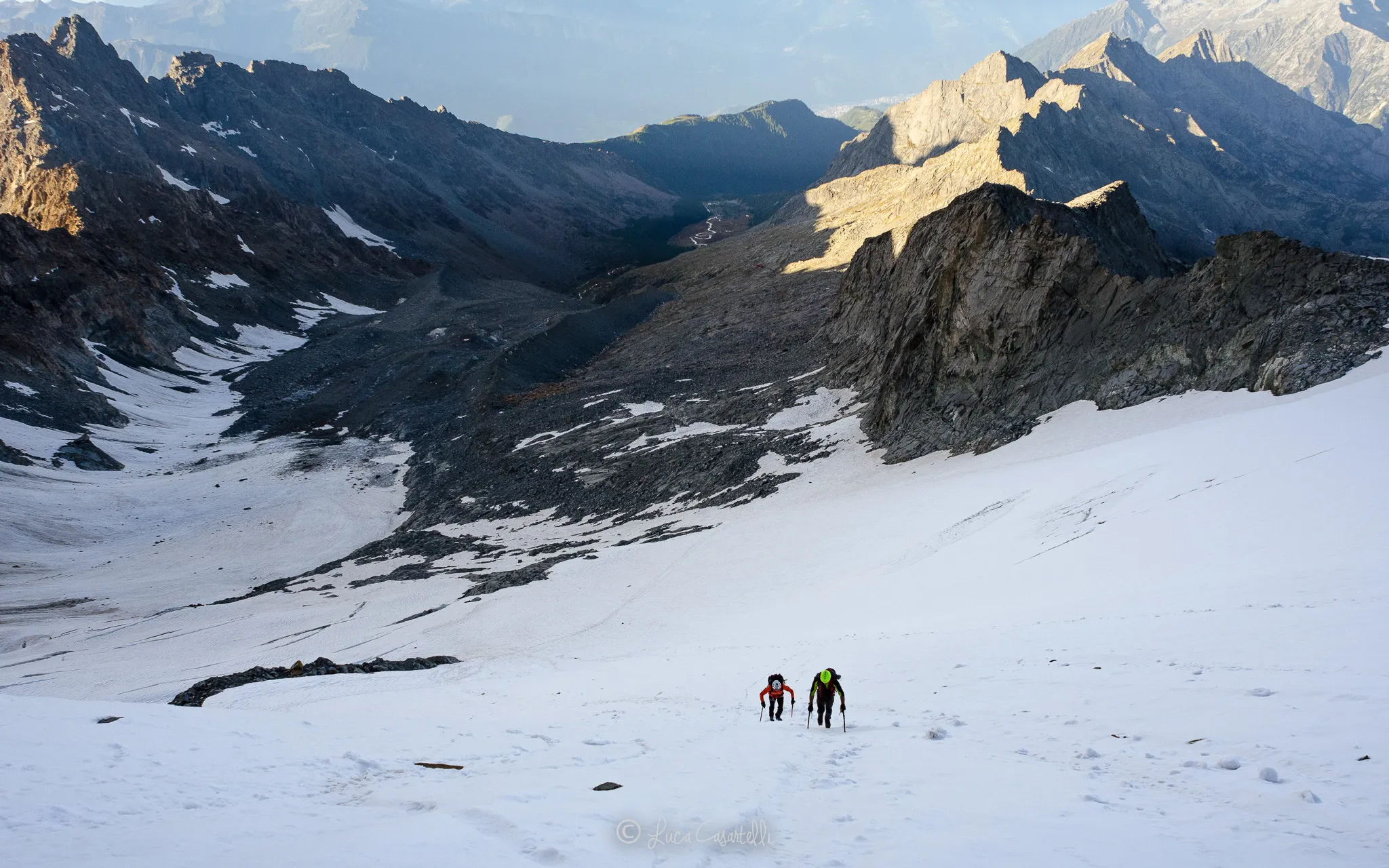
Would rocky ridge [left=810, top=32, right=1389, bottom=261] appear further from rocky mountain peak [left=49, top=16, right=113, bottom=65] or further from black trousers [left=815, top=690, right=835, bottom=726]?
rocky mountain peak [left=49, top=16, right=113, bottom=65]

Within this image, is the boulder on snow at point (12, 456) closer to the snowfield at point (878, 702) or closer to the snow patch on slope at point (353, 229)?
the snowfield at point (878, 702)

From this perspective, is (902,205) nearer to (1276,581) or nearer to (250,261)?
(250,261)

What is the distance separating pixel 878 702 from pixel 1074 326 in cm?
3009

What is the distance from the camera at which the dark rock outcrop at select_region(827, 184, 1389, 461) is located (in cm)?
2883

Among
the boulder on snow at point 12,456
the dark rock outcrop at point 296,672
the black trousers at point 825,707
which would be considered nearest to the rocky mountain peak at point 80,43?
the boulder on snow at point 12,456

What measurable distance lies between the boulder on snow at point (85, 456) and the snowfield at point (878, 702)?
93.5 ft

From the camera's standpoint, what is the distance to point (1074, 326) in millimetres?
37531

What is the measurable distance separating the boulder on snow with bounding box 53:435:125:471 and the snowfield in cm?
2851

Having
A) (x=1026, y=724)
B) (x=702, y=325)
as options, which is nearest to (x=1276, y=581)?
(x=1026, y=724)

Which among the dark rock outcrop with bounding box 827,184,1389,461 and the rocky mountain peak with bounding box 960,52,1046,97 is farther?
the rocky mountain peak with bounding box 960,52,1046,97

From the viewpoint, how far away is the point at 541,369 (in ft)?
249

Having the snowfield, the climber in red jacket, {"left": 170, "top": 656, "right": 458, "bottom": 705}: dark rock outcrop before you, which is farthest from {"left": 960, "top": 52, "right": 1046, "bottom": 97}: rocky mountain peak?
the climber in red jacket

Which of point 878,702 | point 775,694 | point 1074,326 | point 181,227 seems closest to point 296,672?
point 775,694

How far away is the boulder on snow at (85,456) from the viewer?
53156 millimetres
